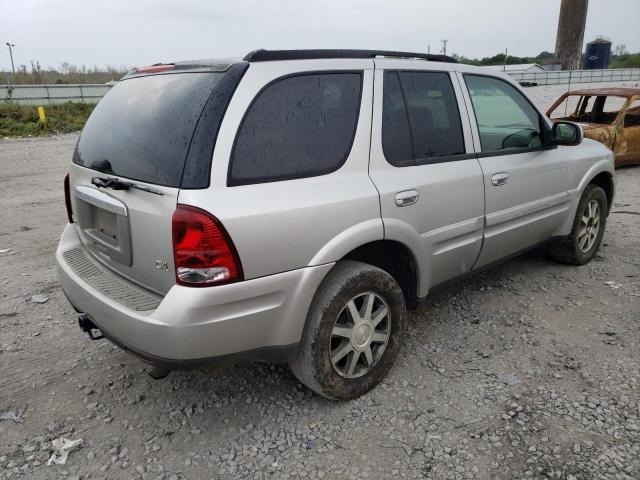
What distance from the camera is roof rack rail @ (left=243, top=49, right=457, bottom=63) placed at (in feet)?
7.72

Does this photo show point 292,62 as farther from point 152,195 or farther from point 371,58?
point 152,195

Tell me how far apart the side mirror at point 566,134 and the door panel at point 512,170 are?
10 centimetres

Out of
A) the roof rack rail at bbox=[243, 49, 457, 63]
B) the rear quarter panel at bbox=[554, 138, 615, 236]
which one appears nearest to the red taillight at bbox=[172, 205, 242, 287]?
the roof rack rail at bbox=[243, 49, 457, 63]

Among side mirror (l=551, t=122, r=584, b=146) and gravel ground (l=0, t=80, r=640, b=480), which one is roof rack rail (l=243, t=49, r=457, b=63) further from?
gravel ground (l=0, t=80, r=640, b=480)

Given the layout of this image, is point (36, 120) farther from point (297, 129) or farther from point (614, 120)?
point (297, 129)

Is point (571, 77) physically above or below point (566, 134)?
above

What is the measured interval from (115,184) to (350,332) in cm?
139

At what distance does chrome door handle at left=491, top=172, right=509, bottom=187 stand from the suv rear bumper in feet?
5.07

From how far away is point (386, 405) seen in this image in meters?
2.77

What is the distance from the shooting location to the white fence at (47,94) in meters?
23.1

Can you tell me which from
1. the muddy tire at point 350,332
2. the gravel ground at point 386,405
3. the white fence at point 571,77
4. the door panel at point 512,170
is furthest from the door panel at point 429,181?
the white fence at point 571,77

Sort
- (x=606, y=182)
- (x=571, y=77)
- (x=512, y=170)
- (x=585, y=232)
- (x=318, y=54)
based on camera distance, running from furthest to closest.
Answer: (x=571, y=77)
(x=606, y=182)
(x=585, y=232)
(x=512, y=170)
(x=318, y=54)

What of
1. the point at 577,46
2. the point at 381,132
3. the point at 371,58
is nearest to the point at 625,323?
the point at 381,132

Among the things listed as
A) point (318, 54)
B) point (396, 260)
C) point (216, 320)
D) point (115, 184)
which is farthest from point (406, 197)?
point (115, 184)
